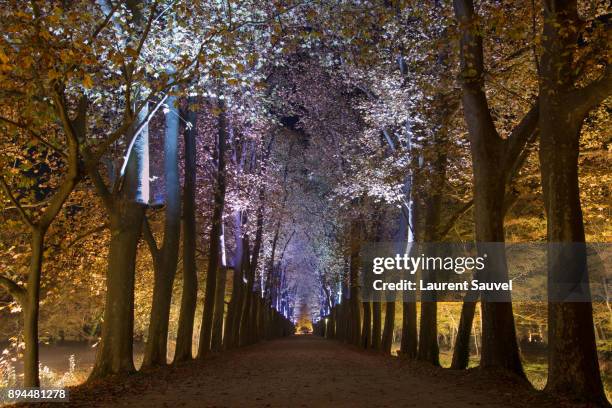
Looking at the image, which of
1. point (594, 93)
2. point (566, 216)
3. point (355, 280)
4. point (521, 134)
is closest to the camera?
point (594, 93)

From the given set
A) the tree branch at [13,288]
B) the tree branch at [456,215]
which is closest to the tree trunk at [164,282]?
the tree branch at [13,288]

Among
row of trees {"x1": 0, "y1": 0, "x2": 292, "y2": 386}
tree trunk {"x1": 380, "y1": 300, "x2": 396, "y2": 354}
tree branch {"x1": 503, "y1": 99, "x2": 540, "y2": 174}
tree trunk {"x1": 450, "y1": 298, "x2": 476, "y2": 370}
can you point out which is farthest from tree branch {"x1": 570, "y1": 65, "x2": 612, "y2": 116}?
tree trunk {"x1": 380, "y1": 300, "x2": 396, "y2": 354}

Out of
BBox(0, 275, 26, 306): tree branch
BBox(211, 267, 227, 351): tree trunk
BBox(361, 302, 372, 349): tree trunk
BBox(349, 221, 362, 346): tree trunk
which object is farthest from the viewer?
BBox(361, 302, 372, 349): tree trunk

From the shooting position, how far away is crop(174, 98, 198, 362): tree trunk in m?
16.5

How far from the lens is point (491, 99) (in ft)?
51.4

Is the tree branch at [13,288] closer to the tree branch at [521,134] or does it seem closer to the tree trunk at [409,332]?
the tree branch at [521,134]

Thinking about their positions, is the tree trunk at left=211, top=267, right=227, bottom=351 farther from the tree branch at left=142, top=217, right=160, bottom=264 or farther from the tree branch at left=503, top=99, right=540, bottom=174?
the tree branch at left=503, top=99, right=540, bottom=174

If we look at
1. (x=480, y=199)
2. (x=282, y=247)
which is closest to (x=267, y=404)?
(x=480, y=199)

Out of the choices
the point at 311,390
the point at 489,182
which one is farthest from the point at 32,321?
the point at 489,182

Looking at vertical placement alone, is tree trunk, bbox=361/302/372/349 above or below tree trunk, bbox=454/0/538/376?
below

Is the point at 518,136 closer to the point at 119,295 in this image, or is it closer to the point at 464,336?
the point at 464,336

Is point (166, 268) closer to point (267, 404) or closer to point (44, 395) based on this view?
point (44, 395)

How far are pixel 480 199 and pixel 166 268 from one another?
818 centimetres

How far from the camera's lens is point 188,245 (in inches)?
664
